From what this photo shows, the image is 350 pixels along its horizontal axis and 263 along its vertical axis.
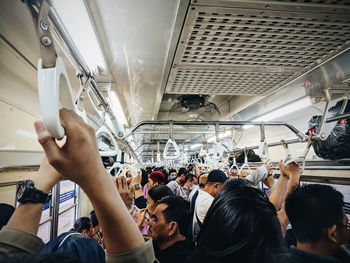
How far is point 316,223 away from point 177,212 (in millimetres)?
1117

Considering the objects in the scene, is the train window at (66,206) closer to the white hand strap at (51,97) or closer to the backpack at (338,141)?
the white hand strap at (51,97)

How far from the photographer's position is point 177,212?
1955mm

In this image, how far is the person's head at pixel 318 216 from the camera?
4.90ft

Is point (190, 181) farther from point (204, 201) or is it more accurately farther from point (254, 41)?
point (254, 41)

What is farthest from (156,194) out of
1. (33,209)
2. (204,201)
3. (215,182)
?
(33,209)

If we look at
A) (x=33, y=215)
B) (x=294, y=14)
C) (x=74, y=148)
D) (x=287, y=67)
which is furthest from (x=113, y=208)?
(x=287, y=67)

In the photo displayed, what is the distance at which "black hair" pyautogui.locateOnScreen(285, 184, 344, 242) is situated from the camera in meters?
1.52

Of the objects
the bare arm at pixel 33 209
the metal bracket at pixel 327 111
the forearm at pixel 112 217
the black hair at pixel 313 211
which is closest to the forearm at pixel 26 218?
the bare arm at pixel 33 209

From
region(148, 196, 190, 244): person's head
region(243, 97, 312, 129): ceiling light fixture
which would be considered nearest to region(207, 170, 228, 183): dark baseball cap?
region(148, 196, 190, 244): person's head

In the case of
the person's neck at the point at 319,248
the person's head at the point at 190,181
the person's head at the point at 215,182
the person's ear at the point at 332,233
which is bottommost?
the person's head at the point at 190,181

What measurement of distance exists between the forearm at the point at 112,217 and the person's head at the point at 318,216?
A: 1.54 meters

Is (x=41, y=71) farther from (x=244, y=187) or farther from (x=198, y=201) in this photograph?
(x=198, y=201)

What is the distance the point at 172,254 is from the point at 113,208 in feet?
4.83

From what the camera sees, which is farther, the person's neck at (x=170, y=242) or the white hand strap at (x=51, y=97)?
the person's neck at (x=170, y=242)
